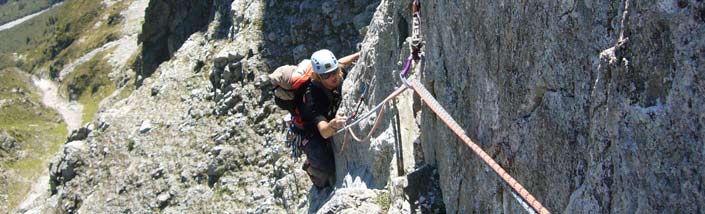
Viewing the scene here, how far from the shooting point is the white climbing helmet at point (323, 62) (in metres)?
12.8

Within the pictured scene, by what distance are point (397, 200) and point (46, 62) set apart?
139360mm

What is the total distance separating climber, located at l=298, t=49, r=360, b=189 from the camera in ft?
43.1

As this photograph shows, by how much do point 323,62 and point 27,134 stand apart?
68748 mm

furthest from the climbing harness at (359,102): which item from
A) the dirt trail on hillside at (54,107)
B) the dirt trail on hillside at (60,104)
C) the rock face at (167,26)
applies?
the dirt trail on hillside at (60,104)

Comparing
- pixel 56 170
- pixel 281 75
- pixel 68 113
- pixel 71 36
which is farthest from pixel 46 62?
pixel 281 75

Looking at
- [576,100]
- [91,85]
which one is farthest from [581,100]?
[91,85]

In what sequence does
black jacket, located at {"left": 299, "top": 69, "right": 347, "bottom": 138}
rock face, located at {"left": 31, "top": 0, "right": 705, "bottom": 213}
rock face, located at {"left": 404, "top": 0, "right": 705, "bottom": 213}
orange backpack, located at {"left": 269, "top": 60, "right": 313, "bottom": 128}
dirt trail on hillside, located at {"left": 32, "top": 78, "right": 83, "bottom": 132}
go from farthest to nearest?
dirt trail on hillside, located at {"left": 32, "top": 78, "right": 83, "bottom": 132} → black jacket, located at {"left": 299, "top": 69, "right": 347, "bottom": 138} → orange backpack, located at {"left": 269, "top": 60, "right": 313, "bottom": 128} → rock face, located at {"left": 31, "top": 0, "right": 705, "bottom": 213} → rock face, located at {"left": 404, "top": 0, "right": 705, "bottom": 213}

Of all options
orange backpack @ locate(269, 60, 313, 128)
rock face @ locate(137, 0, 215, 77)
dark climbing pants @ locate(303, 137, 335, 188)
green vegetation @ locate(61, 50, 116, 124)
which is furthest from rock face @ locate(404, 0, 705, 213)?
green vegetation @ locate(61, 50, 116, 124)

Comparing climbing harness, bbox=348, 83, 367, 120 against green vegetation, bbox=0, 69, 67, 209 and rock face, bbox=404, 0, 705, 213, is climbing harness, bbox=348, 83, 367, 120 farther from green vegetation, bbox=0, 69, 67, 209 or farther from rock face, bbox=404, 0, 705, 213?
green vegetation, bbox=0, 69, 67, 209

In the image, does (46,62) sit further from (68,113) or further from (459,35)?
(459,35)

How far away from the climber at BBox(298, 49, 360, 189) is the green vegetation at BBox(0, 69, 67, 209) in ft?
142

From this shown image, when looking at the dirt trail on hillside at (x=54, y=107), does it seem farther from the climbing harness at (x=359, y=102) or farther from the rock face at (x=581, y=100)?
the rock face at (x=581, y=100)

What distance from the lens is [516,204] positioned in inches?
274

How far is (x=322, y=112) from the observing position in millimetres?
14195
